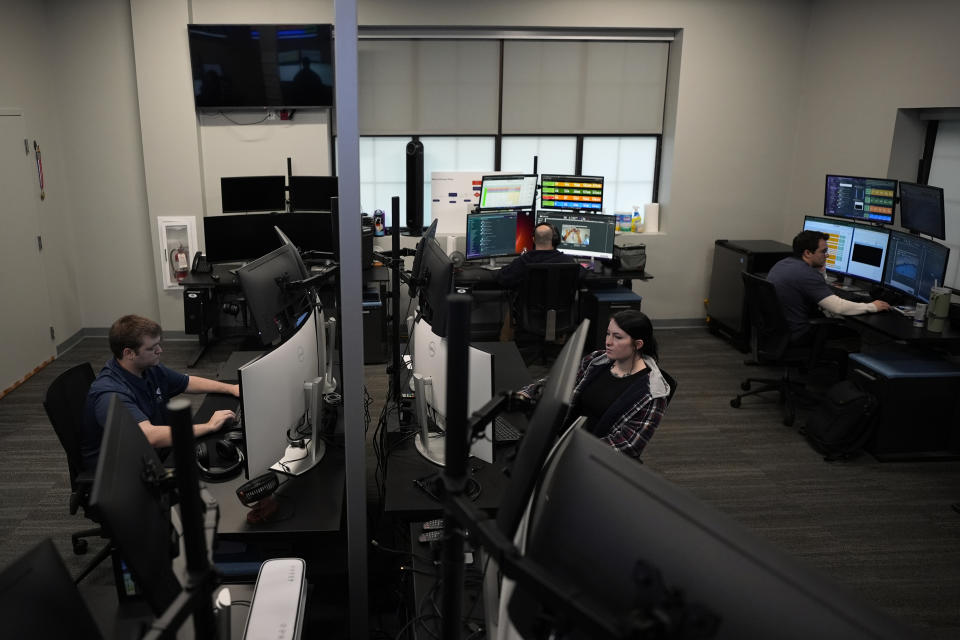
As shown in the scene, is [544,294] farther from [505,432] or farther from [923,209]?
[505,432]

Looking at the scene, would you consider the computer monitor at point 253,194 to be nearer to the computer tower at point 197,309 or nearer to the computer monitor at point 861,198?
the computer tower at point 197,309

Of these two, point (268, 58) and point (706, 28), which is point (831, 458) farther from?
point (268, 58)

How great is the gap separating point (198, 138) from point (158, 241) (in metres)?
0.93

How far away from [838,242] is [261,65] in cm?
468

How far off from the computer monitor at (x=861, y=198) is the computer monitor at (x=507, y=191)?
7.66 feet

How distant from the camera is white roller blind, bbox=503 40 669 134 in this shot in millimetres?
6441

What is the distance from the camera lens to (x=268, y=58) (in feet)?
19.3

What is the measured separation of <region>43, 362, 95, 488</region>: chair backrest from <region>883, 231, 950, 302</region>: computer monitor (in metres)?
4.58

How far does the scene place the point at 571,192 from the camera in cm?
627

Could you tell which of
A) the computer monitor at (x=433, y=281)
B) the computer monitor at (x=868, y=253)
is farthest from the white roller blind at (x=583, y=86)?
the computer monitor at (x=433, y=281)

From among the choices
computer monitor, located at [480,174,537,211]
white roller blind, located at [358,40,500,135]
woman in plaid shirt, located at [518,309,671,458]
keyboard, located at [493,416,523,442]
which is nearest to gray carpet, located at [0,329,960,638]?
woman in plaid shirt, located at [518,309,671,458]

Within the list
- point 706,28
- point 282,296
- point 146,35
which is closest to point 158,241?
point 146,35

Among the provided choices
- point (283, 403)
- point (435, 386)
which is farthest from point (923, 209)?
point (283, 403)

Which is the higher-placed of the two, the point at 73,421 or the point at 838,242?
the point at 838,242
